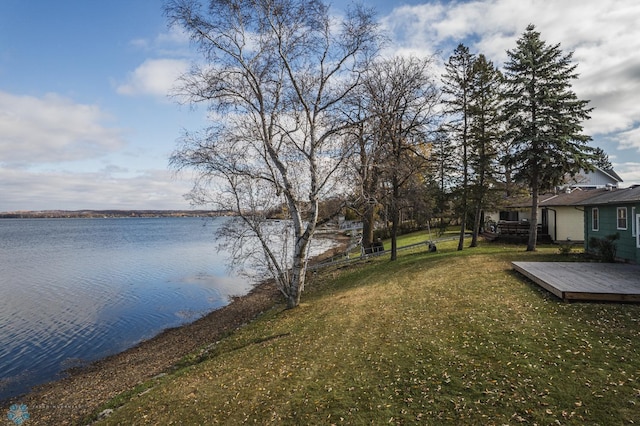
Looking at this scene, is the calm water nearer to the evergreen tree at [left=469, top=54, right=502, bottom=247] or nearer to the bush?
the evergreen tree at [left=469, top=54, right=502, bottom=247]

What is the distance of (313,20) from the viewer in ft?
39.5

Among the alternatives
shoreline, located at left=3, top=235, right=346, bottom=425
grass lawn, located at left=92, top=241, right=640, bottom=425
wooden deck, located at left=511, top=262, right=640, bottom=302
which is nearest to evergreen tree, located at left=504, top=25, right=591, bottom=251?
wooden deck, located at left=511, top=262, right=640, bottom=302

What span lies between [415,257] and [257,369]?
14450 mm

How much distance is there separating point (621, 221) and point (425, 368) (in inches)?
565

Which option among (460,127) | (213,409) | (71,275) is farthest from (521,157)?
(71,275)

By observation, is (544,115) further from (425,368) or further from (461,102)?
(425,368)

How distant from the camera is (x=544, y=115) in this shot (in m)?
18.7

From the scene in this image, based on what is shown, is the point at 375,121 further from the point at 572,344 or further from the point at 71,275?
the point at 71,275

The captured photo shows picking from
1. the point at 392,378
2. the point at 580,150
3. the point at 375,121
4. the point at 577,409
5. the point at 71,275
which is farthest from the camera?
the point at 71,275

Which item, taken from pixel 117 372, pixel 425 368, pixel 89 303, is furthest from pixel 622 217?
pixel 89 303

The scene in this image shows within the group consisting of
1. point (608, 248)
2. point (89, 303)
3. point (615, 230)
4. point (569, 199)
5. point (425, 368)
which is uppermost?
point (569, 199)

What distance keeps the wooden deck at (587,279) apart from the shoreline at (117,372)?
1162 centimetres

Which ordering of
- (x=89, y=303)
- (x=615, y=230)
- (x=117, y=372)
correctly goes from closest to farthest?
(x=117, y=372) < (x=615, y=230) < (x=89, y=303)

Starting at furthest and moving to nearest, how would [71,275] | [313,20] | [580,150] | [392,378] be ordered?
[71,275]
[580,150]
[313,20]
[392,378]
